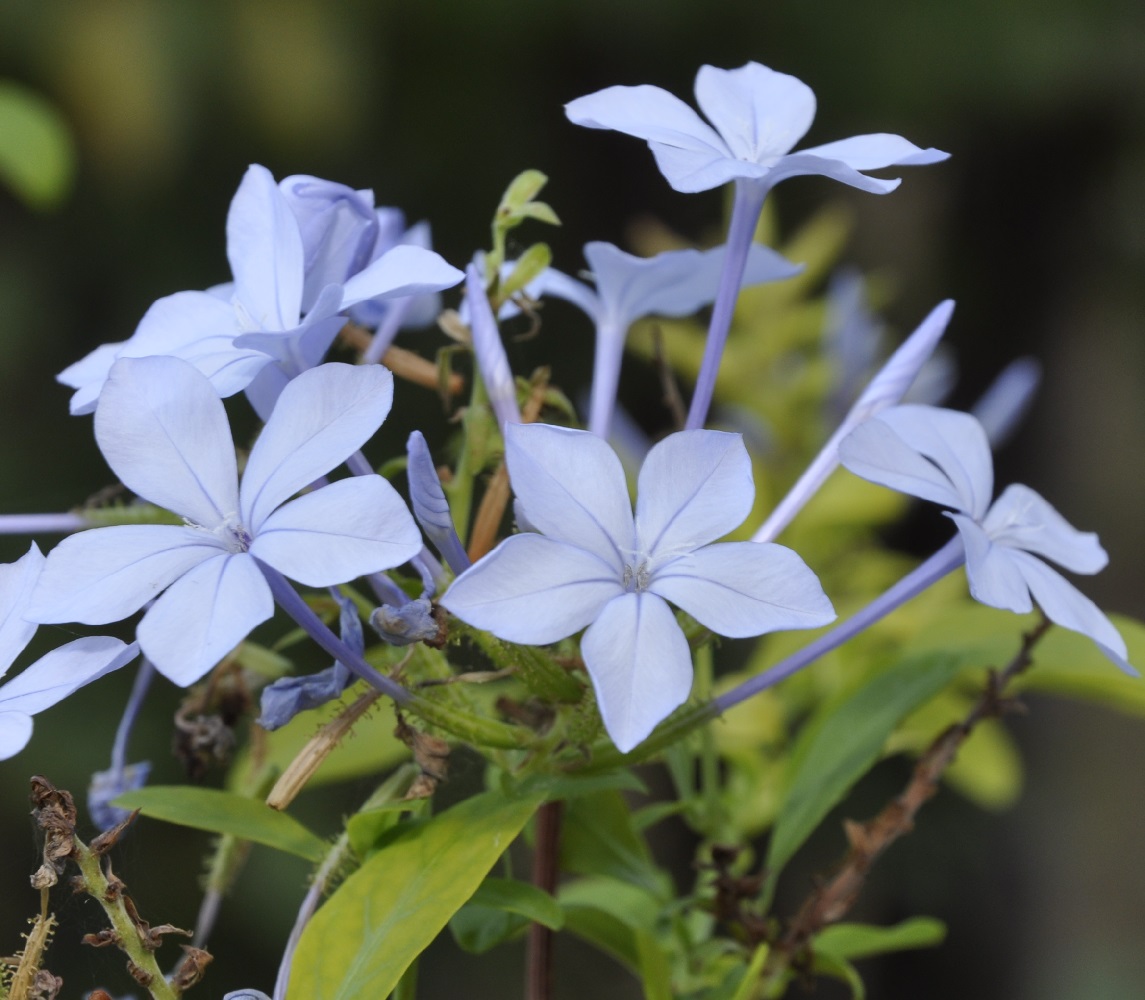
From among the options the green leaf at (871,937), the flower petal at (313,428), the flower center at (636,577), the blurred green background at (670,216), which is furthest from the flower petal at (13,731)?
the blurred green background at (670,216)

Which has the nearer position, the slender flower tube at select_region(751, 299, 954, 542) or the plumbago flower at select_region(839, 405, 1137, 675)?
the plumbago flower at select_region(839, 405, 1137, 675)

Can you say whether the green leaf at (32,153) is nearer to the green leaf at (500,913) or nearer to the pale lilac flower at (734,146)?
the pale lilac flower at (734,146)

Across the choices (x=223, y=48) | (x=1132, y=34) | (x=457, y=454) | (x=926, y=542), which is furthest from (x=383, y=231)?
(x=1132, y=34)

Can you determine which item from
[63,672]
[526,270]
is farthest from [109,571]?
→ [526,270]

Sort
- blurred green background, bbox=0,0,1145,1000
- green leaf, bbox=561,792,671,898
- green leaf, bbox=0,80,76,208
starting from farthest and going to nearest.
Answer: blurred green background, bbox=0,0,1145,1000
green leaf, bbox=0,80,76,208
green leaf, bbox=561,792,671,898

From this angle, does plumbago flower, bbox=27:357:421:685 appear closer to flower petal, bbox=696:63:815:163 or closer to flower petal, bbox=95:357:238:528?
flower petal, bbox=95:357:238:528

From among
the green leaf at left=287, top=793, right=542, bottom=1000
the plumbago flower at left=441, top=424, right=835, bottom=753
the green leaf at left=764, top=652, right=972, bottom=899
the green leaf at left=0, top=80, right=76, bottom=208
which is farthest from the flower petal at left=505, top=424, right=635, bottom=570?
the green leaf at left=0, top=80, right=76, bottom=208
